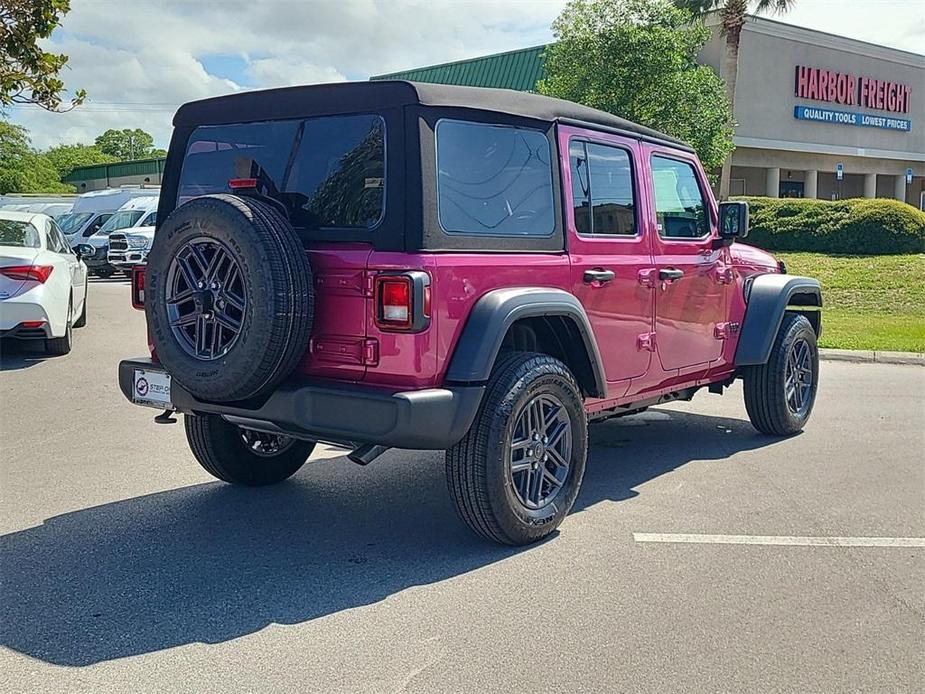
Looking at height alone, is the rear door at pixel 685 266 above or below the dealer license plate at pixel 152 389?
above

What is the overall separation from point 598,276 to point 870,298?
13.6m

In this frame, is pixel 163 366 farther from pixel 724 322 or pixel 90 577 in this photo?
pixel 724 322

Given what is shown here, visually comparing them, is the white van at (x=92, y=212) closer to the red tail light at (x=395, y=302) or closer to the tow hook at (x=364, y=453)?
the tow hook at (x=364, y=453)

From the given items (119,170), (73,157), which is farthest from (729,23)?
(73,157)

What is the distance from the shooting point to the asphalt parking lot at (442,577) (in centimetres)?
340

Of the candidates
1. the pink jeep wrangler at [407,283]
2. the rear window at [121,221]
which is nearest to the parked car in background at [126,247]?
the rear window at [121,221]

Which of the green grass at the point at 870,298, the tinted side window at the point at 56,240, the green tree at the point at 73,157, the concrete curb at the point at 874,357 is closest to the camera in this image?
the tinted side window at the point at 56,240

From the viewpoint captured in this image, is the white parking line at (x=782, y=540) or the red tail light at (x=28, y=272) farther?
the red tail light at (x=28, y=272)

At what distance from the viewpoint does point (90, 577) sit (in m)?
4.21

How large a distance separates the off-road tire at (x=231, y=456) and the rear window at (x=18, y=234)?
553cm

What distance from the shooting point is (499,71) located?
32156 mm

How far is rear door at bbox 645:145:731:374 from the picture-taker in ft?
18.9

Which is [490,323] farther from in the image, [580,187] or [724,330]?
[724,330]

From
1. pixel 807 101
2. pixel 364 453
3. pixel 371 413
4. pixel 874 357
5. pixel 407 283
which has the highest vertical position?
pixel 807 101
